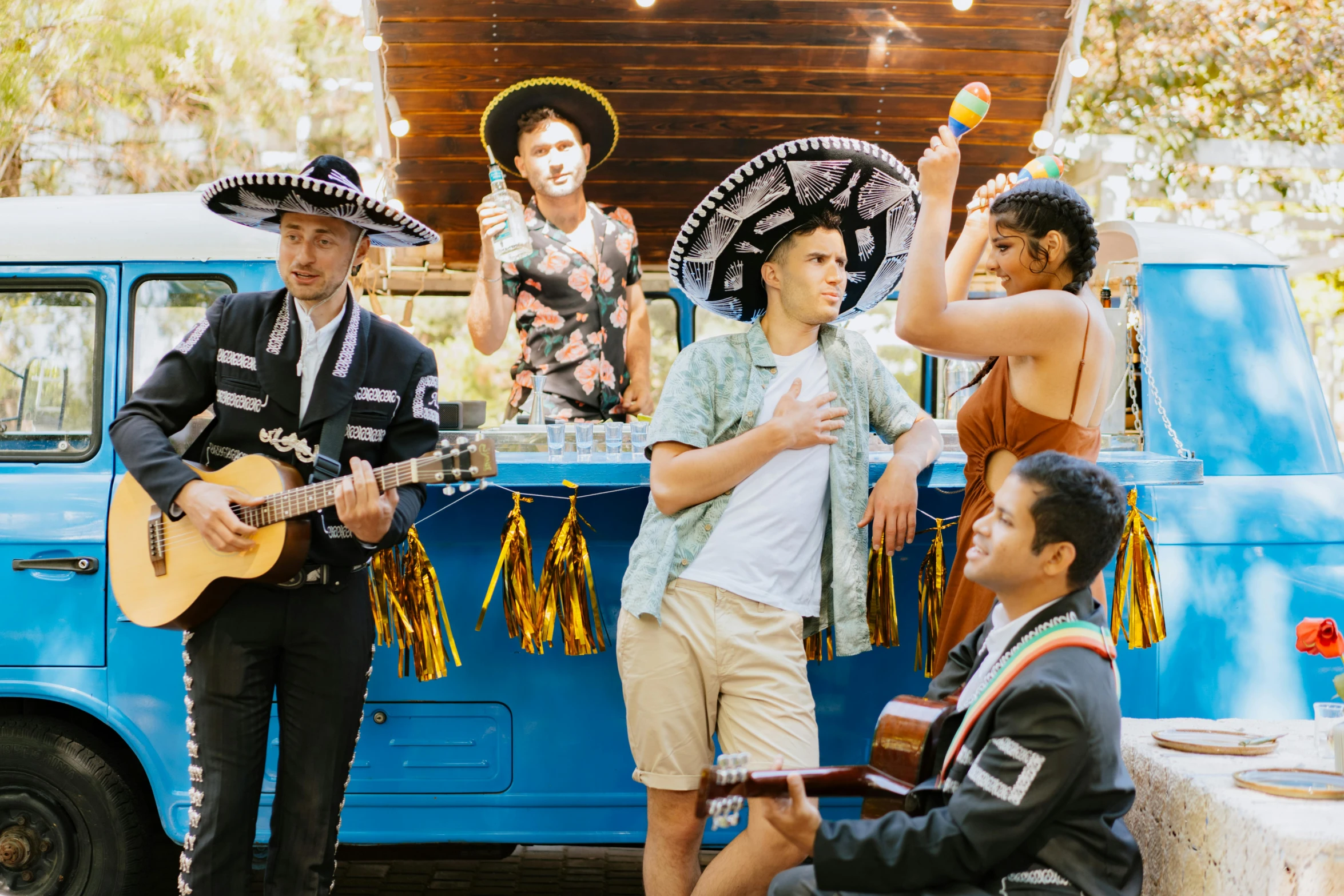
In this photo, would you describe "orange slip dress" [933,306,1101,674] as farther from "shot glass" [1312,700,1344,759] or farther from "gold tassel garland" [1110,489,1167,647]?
"shot glass" [1312,700,1344,759]

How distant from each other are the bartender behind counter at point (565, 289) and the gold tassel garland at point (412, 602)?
84cm

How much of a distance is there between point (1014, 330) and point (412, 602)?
1844mm

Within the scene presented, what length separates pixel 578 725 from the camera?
3.64 meters

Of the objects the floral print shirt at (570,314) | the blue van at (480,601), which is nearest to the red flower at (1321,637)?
the blue van at (480,601)

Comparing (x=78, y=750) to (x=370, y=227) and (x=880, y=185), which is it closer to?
(x=370, y=227)

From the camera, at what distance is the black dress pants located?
117 inches

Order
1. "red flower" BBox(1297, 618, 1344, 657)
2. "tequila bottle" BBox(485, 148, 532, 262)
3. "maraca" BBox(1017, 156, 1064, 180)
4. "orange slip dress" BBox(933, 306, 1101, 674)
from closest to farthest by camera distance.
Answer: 1. "red flower" BBox(1297, 618, 1344, 657)
2. "orange slip dress" BBox(933, 306, 1101, 674)
3. "maraca" BBox(1017, 156, 1064, 180)
4. "tequila bottle" BBox(485, 148, 532, 262)

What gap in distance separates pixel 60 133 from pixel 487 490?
506 inches

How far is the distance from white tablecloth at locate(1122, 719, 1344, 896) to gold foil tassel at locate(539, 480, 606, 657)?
1443mm

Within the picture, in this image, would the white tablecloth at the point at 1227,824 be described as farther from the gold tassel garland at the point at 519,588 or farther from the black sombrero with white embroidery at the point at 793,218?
the gold tassel garland at the point at 519,588

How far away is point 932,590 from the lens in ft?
11.5

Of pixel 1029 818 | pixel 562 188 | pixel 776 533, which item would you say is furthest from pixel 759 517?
pixel 562 188

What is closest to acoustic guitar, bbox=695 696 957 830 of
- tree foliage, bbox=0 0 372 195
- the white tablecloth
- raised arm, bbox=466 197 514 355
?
the white tablecloth

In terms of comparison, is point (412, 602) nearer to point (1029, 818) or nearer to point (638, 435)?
point (638, 435)
